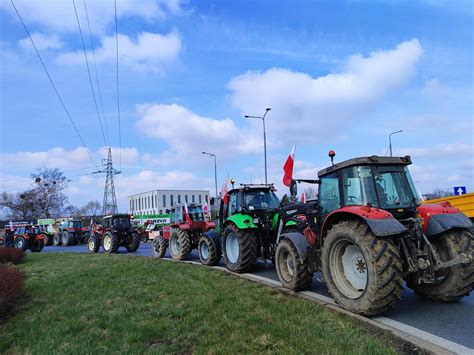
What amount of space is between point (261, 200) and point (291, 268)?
357 cm

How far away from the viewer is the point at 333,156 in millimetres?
7051

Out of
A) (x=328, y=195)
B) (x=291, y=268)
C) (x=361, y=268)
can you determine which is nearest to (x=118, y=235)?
(x=291, y=268)

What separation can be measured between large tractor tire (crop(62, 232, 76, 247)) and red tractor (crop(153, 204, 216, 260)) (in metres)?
19.0

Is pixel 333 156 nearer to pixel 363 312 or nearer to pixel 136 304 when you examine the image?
pixel 363 312

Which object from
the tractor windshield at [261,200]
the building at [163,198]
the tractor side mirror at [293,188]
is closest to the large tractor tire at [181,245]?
the tractor windshield at [261,200]

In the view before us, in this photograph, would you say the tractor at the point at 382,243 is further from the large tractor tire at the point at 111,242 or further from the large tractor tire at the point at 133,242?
the large tractor tire at the point at 133,242

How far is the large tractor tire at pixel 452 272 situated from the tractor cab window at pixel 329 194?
1644 mm

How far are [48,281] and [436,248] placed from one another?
8909 millimetres

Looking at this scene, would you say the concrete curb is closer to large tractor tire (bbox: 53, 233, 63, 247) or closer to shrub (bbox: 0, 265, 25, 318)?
shrub (bbox: 0, 265, 25, 318)

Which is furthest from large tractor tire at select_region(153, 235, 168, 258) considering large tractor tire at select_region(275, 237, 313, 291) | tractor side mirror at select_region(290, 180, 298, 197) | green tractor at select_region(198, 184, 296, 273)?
tractor side mirror at select_region(290, 180, 298, 197)

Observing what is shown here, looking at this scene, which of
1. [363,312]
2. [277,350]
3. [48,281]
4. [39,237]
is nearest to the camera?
[277,350]

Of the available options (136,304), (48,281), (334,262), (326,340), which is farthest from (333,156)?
(48,281)

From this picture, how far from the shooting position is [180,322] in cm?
563

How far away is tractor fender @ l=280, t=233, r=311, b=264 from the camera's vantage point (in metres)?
7.21
